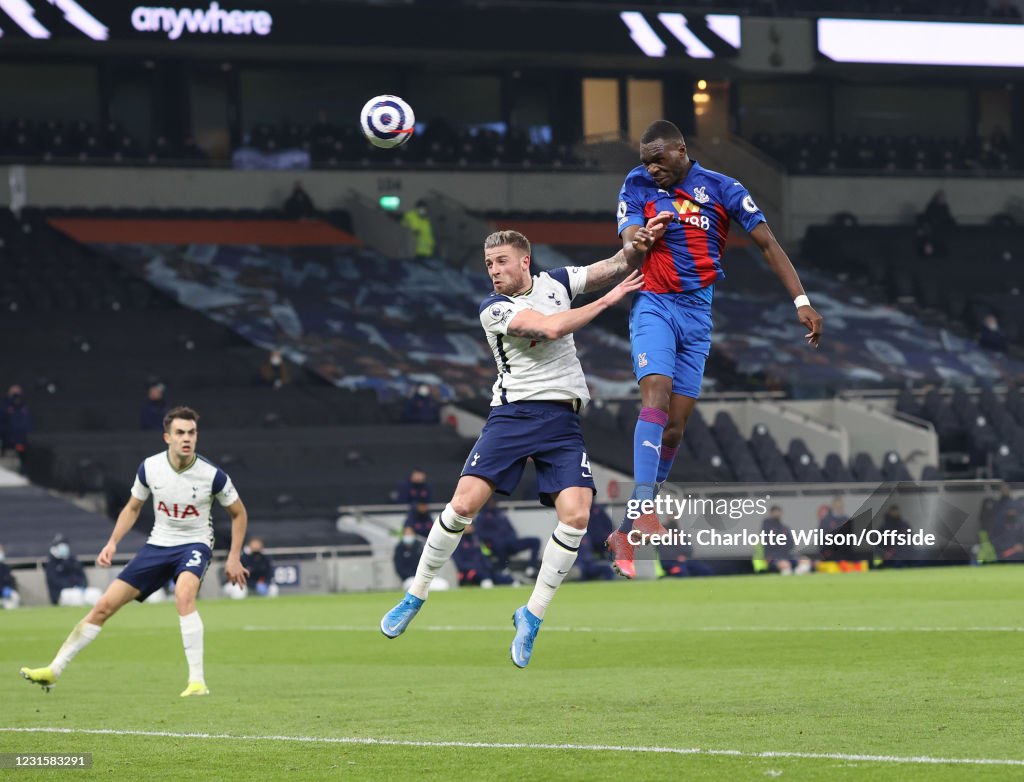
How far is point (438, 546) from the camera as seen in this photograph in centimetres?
1011

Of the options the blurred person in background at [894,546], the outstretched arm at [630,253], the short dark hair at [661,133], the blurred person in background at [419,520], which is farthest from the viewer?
the blurred person in background at [419,520]

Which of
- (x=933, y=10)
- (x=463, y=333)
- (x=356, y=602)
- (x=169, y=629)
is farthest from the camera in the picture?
(x=933, y=10)

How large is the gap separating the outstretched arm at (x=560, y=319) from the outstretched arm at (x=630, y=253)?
0.38 feet

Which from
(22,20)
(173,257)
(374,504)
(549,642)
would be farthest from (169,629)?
(173,257)

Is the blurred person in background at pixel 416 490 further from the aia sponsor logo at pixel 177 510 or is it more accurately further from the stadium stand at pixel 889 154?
the stadium stand at pixel 889 154

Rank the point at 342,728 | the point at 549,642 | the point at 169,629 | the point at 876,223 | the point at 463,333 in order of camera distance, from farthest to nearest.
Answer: the point at 876,223 < the point at 463,333 < the point at 169,629 < the point at 549,642 < the point at 342,728

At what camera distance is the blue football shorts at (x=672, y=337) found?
9953 mm

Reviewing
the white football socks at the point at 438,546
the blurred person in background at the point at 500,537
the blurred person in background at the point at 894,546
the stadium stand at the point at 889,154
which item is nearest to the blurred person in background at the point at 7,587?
the blurred person in background at the point at 500,537

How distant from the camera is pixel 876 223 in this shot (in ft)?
151

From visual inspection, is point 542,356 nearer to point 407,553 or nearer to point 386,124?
point 386,124

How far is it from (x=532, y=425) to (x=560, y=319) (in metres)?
0.80

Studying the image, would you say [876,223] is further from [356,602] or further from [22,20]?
[356,602]

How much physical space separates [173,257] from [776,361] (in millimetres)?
13550

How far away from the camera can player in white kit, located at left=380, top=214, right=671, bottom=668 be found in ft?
32.1
